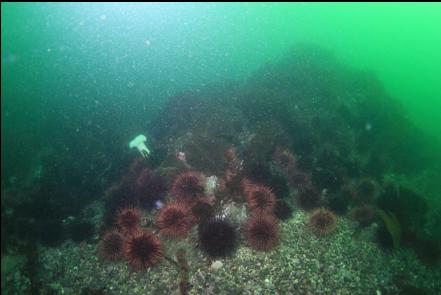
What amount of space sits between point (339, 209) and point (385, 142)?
10279 millimetres

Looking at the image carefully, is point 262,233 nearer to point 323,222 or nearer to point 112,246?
point 323,222

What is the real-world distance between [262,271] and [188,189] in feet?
9.68

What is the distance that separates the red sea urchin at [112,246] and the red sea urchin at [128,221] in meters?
0.22

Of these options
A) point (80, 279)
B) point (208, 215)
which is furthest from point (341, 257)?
point (80, 279)

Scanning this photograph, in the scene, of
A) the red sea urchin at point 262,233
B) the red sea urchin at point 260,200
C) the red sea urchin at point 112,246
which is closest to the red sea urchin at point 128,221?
the red sea urchin at point 112,246

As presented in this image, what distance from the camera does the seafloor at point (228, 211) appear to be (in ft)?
23.6

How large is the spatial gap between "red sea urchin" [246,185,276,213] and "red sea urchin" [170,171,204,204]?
4.80 feet

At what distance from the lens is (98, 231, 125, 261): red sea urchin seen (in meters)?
7.28

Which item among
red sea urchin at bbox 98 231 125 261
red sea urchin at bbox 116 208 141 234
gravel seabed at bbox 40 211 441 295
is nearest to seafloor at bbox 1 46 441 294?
gravel seabed at bbox 40 211 441 295

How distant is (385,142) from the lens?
680 inches

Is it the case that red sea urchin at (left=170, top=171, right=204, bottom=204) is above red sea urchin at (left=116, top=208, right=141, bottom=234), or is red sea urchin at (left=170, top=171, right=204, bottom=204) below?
above

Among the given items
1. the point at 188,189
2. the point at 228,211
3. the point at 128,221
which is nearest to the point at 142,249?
the point at 128,221

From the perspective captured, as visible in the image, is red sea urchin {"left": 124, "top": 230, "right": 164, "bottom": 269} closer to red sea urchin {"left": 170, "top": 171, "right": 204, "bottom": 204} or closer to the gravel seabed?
the gravel seabed

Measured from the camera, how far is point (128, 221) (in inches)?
295
